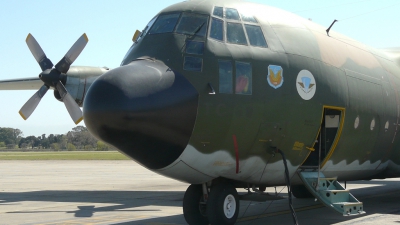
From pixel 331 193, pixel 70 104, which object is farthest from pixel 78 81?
pixel 331 193

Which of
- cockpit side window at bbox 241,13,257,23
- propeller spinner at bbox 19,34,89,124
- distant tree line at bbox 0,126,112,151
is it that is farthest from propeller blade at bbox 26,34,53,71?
distant tree line at bbox 0,126,112,151

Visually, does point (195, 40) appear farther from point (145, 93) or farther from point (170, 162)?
point (170, 162)

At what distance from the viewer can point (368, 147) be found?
13047mm

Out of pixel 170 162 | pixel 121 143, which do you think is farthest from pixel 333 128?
pixel 121 143

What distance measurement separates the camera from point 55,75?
18516mm

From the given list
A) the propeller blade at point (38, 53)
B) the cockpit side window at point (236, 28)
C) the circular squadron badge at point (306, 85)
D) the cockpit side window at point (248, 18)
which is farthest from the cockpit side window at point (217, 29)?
the propeller blade at point (38, 53)

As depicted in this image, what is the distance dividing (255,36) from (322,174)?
3.48m

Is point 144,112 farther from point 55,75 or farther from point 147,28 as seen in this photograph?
point 55,75

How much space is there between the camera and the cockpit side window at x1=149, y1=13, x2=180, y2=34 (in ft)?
33.3

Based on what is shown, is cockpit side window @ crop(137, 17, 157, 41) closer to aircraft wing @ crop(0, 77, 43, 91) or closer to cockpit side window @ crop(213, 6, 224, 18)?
cockpit side window @ crop(213, 6, 224, 18)

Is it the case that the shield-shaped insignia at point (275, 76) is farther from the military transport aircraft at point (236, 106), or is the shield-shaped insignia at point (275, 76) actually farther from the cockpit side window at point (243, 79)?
the cockpit side window at point (243, 79)

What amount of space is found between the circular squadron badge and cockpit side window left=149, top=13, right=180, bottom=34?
9.15 feet

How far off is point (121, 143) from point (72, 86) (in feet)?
34.5

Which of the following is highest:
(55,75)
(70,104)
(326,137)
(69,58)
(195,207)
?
(69,58)
